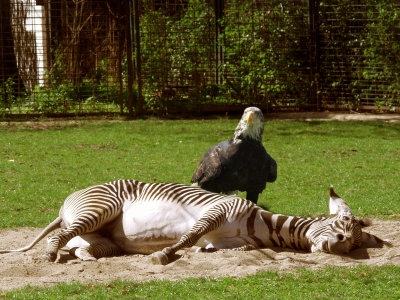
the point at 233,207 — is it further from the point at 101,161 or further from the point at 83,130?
the point at 83,130

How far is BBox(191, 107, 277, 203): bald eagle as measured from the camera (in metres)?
8.08

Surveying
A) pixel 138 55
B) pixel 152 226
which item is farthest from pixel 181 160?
pixel 138 55

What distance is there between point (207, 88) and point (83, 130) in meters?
3.57

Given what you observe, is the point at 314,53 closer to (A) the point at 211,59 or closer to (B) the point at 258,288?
(A) the point at 211,59

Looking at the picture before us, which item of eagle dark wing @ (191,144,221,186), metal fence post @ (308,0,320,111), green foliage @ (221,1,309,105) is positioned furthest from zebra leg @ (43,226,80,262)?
metal fence post @ (308,0,320,111)

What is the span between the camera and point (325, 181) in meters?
10.6

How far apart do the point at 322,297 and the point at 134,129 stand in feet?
34.8

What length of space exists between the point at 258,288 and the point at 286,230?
4.84 ft

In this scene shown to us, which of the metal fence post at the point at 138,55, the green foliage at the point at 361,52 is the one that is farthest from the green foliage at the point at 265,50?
the metal fence post at the point at 138,55

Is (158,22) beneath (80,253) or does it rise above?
above

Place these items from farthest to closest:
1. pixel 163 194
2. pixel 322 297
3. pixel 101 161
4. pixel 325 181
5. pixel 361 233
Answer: pixel 101 161
pixel 325 181
pixel 163 194
pixel 361 233
pixel 322 297

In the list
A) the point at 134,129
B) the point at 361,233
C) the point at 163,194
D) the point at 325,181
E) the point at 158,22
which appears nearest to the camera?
the point at 361,233

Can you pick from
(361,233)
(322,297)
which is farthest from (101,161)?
(322,297)

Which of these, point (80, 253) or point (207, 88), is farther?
point (207, 88)
